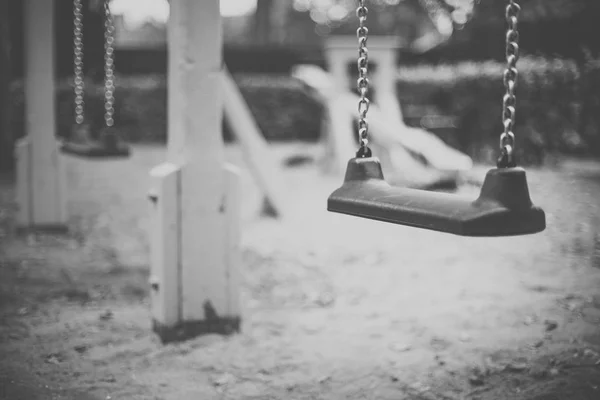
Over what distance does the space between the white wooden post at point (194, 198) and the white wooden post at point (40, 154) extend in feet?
10.7

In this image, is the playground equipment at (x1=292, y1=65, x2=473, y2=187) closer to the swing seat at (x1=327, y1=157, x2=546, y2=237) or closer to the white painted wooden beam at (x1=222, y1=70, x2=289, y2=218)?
the white painted wooden beam at (x1=222, y1=70, x2=289, y2=218)

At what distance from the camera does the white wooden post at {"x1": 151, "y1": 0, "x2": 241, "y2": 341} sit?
3590 millimetres

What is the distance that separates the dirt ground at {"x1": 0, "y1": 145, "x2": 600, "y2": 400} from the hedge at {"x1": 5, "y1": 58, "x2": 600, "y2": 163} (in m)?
4.15

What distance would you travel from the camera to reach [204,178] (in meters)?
3.66

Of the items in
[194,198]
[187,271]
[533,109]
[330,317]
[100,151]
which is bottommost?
[330,317]

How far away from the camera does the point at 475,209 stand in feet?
6.71

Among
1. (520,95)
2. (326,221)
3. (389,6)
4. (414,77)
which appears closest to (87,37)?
(414,77)

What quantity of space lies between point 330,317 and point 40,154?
12.3 feet

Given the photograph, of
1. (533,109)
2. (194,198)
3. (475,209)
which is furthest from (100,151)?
(533,109)

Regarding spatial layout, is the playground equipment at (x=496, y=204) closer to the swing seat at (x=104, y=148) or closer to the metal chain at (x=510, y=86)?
the metal chain at (x=510, y=86)

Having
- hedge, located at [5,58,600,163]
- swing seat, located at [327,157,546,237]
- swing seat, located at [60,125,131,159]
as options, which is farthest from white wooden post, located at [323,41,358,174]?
swing seat, located at [327,157,546,237]

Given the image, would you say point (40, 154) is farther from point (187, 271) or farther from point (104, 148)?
point (187, 271)

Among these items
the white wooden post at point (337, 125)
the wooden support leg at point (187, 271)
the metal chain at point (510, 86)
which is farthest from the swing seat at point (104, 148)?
the white wooden post at point (337, 125)

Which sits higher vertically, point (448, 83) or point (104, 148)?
point (448, 83)
